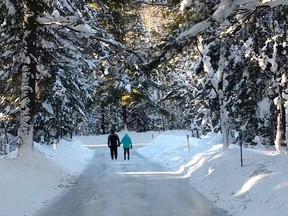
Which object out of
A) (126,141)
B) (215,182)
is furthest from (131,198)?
(126,141)

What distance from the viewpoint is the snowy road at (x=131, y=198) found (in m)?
10.1

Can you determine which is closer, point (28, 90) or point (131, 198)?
point (131, 198)

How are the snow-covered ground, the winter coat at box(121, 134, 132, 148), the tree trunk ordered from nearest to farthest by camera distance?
the snow-covered ground
the tree trunk
the winter coat at box(121, 134, 132, 148)

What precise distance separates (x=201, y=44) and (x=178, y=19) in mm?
3908

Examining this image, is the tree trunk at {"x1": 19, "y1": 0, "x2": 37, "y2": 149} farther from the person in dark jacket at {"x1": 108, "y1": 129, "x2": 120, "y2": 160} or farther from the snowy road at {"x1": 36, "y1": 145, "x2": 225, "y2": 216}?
the person in dark jacket at {"x1": 108, "y1": 129, "x2": 120, "y2": 160}

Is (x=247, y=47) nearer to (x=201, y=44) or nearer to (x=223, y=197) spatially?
(x=201, y=44)

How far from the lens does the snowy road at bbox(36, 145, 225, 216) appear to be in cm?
1010

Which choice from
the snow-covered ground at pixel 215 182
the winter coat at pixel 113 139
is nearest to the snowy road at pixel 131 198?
the snow-covered ground at pixel 215 182

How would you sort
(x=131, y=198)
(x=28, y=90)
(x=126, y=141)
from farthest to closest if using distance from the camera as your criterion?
(x=126, y=141) → (x=28, y=90) → (x=131, y=198)

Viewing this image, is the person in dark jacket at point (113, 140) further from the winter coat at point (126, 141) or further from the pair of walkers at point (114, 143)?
the winter coat at point (126, 141)

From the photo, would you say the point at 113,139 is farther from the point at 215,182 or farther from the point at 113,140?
the point at 215,182

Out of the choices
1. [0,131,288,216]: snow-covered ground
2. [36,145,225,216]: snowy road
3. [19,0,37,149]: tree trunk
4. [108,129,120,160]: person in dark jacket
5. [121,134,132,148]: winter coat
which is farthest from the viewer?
[121,134,132,148]: winter coat

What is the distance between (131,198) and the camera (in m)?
11.9

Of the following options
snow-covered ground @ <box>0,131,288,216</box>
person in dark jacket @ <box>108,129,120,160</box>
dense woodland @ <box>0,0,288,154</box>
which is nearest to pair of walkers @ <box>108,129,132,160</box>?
person in dark jacket @ <box>108,129,120,160</box>
